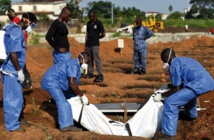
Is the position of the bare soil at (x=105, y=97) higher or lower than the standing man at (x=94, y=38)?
lower

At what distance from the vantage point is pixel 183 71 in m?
6.21

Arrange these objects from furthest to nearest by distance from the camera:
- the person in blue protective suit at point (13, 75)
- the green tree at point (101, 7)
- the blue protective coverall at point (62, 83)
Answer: the green tree at point (101, 7), the blue protective coverall at point (62, 83), the person in blue protective suit at point (13, 75)

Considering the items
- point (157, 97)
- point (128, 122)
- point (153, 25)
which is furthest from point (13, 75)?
point (153, 25)

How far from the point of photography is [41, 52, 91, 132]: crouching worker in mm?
6551

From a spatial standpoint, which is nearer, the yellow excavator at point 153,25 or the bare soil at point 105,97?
the bare soil at point 105,97

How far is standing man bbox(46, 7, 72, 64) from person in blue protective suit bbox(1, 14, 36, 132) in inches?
77.6

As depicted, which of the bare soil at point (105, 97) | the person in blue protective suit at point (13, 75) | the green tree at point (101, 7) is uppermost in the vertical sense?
the green tree at point (101, 7)

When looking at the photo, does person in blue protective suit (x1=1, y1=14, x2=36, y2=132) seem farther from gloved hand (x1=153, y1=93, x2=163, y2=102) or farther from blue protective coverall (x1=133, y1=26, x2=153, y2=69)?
blue protective coverall (x1=133, y1=26, x2=153, y2=69)

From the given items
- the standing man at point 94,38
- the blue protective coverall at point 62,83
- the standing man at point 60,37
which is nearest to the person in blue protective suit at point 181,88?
the blue protective coverall at point 62,83

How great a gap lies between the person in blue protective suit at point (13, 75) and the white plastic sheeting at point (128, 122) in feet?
3.14

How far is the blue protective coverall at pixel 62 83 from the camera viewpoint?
657cm

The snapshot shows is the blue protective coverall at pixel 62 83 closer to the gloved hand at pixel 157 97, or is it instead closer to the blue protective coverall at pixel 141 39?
the gloved hand at pixel 157 97

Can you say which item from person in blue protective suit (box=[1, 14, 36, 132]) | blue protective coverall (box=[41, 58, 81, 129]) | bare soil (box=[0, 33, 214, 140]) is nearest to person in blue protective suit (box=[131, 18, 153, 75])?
bare soil (box=[0, 33, 214, 140])

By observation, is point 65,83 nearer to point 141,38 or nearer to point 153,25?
point 141,38
